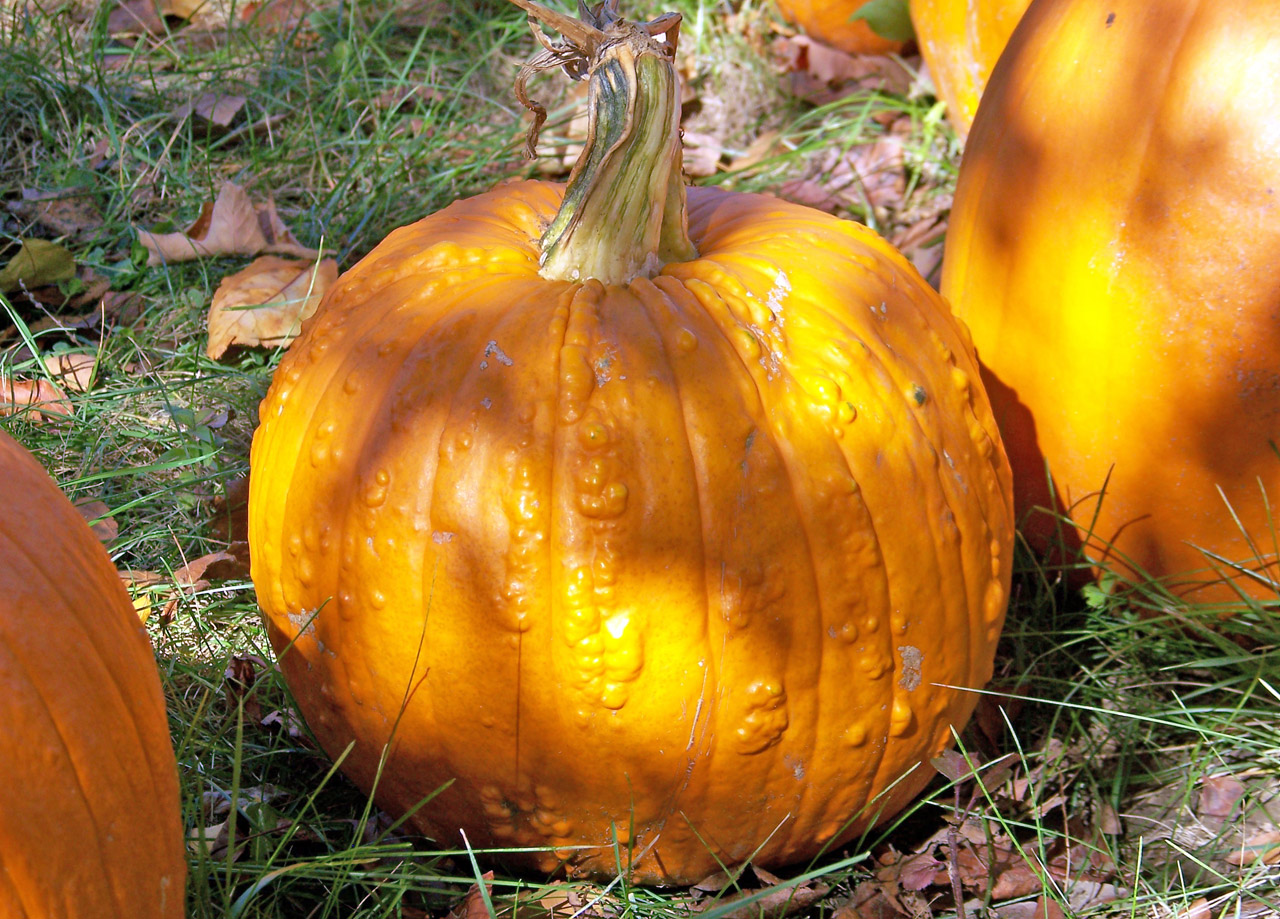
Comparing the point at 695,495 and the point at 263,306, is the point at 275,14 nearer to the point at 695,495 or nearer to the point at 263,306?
the point at 263,306

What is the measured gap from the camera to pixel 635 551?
1645mm

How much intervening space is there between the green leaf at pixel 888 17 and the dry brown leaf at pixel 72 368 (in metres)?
2.66

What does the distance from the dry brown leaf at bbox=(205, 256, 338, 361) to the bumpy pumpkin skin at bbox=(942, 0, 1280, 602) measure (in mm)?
1698

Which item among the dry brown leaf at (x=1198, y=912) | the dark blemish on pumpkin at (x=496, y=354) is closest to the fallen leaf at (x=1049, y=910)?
the dry brown leaf at (x=1198, y=912)

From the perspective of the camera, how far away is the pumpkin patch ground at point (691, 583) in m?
1.67

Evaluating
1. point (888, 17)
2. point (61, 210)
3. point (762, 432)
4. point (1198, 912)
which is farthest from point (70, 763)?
point (888, 17)

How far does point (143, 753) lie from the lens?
4.80 ft

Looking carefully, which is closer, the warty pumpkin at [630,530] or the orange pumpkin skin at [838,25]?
the warty pumpkin at [630,530]

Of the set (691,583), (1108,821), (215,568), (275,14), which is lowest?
(215,568)

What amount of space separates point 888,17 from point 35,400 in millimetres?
2954

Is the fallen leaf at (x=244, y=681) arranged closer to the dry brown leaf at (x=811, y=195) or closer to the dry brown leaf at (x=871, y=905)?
the dry brown leaf at (x=871, y=905)

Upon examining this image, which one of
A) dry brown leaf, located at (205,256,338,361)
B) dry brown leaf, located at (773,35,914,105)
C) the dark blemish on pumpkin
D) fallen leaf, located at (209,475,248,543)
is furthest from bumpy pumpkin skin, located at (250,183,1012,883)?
dry brown leaf, located at (773,35,914,105)

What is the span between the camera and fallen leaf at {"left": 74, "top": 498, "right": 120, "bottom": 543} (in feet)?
8.39

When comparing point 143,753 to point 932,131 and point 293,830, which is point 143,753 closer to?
point 293,830
